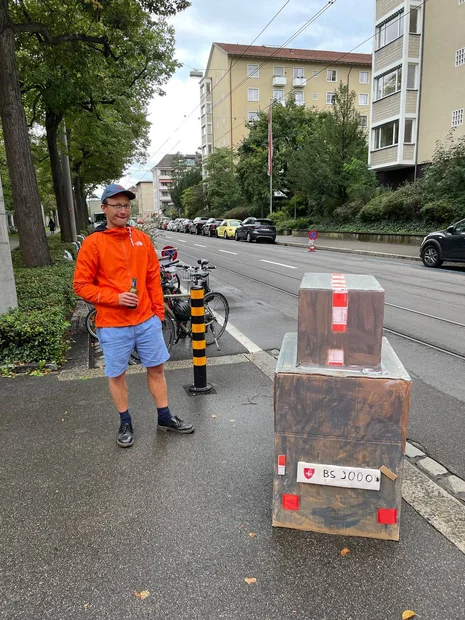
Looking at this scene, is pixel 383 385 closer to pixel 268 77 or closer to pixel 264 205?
pixel 264 205

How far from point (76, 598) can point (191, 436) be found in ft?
5.49

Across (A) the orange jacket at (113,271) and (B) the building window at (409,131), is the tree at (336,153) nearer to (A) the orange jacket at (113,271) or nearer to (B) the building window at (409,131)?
(B) the building window at (409,131)

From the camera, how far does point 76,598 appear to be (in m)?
2.15

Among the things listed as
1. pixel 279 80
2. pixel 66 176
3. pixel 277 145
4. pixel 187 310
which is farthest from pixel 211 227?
pixel 187 310

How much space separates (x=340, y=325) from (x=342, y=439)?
60 cm

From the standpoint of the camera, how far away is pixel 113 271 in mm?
3361

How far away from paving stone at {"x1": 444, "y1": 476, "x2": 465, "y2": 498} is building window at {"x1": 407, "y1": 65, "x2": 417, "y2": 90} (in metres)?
30.1

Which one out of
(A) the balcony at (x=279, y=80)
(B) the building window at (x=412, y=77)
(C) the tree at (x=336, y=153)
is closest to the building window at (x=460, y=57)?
(B) the building window at (x=412, y=77)

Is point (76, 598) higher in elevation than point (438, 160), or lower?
lower

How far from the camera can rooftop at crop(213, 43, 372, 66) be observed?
60037mm

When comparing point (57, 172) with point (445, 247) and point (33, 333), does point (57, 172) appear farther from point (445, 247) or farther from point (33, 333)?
point (445, 247)

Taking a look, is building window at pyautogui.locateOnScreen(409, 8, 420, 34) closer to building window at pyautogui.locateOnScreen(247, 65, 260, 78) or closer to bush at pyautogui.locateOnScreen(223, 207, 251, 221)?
bush at pyautogui.locateOnScreen(223, 207, 251, 221)

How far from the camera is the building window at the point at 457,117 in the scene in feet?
81.8

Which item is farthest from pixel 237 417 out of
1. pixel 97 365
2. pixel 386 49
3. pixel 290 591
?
pixel 386 49
